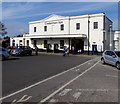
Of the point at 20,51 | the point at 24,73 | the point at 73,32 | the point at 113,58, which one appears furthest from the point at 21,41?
the point at 24,73

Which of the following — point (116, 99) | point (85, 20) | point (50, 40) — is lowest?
point (116, 99)

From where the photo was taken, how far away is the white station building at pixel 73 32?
31891mm

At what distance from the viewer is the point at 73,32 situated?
34.9 meters

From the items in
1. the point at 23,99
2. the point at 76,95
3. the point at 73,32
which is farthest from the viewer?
the point at 73,32

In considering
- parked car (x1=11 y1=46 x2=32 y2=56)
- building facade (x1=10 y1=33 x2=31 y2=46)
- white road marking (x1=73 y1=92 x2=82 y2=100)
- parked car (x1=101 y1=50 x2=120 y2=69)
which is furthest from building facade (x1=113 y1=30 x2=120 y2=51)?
white road marking (x1=73 y1=92 x2=82 y2=100)

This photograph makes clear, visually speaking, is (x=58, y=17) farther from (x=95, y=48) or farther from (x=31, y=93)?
(x=31, y=93)

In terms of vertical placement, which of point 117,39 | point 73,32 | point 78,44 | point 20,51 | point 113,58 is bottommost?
point 113,58

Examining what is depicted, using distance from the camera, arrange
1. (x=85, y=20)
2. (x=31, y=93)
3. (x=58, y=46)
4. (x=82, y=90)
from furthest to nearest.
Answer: (x=58, y=46) → (x=85, y=20) → (x=82, y=90) → (x=31, y=93)

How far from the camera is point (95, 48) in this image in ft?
105

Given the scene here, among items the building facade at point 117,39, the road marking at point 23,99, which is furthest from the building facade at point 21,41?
the road marking at point 23,99

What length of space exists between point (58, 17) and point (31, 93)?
32675mm

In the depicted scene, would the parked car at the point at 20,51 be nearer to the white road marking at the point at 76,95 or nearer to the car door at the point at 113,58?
the car door at the point at 113,58

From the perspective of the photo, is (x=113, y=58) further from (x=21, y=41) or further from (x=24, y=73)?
(x=21, y=41)

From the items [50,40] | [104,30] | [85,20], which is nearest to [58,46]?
[50,40]
